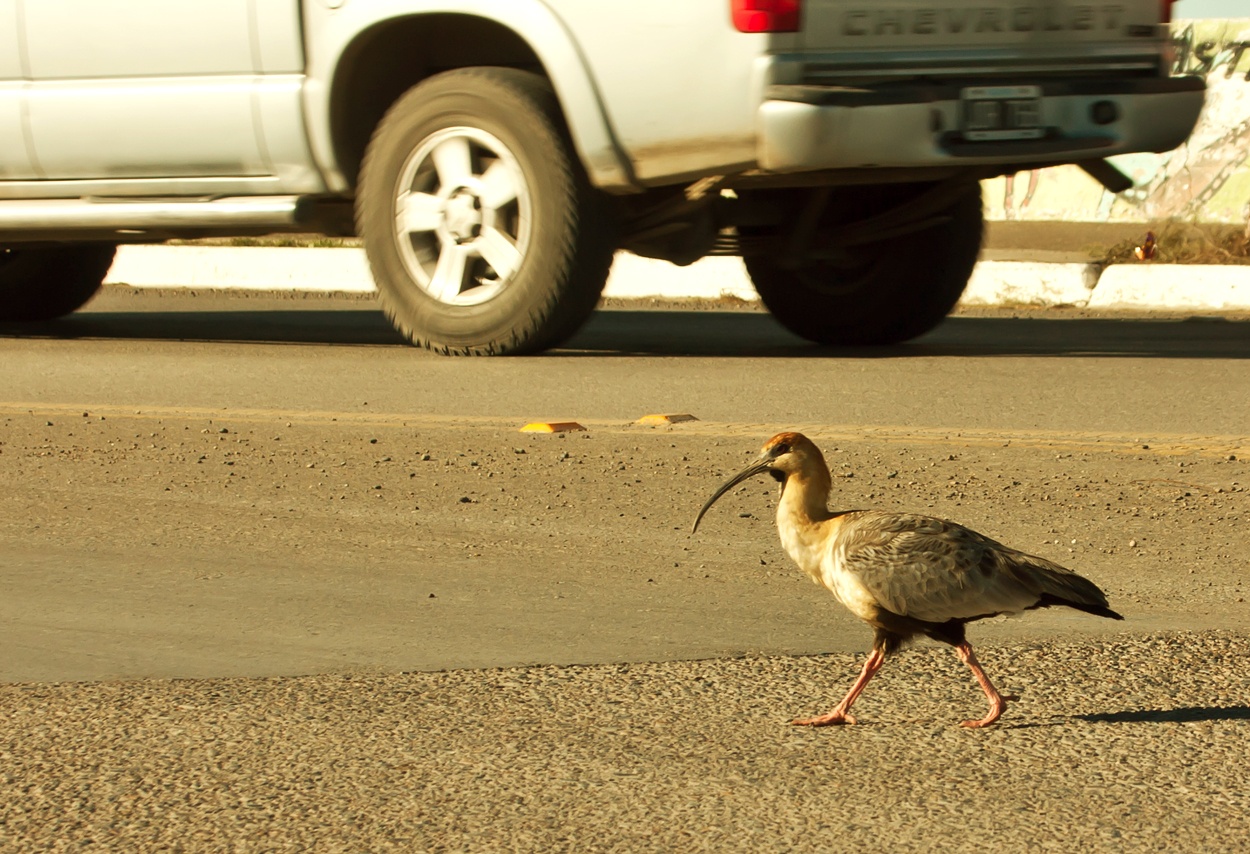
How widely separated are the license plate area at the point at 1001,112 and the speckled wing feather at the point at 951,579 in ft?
13.8

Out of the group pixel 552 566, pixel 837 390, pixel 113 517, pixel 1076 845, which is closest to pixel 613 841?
pixel 1076 845

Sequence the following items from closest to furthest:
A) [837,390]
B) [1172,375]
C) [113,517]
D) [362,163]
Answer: [113,517]
[837,390]
[1172,375]
[362,163]

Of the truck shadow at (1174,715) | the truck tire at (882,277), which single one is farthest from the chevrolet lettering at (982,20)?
the truck shadow at (1174,715)

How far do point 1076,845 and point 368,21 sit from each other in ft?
19.3

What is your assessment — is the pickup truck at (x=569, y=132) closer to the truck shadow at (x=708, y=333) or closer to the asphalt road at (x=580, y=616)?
the truck shadow at (x=708, y=333)

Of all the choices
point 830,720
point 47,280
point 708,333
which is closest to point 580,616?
point 830,720

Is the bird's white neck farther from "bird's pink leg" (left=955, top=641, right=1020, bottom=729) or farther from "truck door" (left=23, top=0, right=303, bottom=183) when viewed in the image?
"truck door" (left=23, top=0, right=303, bottom=183)

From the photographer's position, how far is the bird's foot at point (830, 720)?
11.0 feet

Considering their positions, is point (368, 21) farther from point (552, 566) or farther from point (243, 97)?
point (552, 566)

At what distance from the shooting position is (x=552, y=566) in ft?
15.5

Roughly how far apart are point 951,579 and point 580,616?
42.8 inches

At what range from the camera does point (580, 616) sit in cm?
421

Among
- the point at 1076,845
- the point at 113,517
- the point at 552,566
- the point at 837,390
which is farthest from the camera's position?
the point at 837,390

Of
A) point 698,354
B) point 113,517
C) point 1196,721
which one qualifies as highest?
point 1196,721
